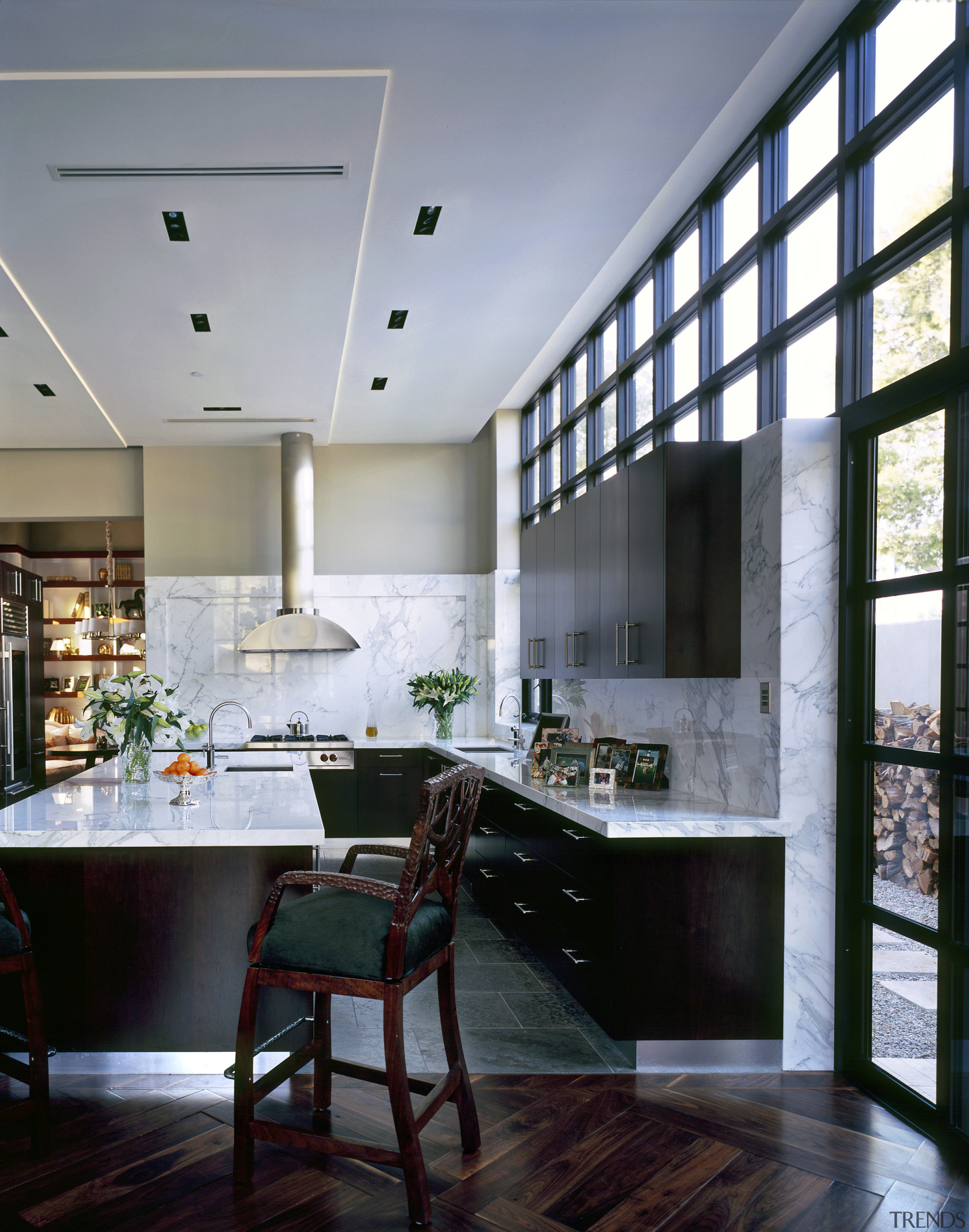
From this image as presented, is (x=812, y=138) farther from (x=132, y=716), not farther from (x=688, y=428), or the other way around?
(x=132, y=716)

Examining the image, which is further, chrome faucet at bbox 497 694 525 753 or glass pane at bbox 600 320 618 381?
chrome faucet at bbox 497 694 525 753

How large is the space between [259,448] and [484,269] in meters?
3.83

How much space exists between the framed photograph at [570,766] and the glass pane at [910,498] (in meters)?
1.73

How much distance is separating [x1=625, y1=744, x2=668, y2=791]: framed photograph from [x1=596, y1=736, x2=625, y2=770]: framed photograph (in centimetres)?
13

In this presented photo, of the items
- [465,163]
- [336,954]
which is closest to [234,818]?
[336,954]

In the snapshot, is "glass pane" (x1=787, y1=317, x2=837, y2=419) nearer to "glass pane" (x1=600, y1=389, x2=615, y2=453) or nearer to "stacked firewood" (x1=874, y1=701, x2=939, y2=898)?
"stacked firewood" (x1=874, y1=701, x2=939, y2=898)

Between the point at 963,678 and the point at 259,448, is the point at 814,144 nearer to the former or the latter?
the point at 963,678

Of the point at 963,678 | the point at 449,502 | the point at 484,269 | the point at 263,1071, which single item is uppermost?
the point at 484,269

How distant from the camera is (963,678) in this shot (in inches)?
92.0

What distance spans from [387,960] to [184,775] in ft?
5.34

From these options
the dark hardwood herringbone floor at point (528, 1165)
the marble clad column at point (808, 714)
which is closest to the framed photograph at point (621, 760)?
the marble clad column at point (808, 714)

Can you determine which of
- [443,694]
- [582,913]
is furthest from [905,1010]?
[443,694]

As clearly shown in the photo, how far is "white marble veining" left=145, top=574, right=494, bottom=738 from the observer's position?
7332 mm

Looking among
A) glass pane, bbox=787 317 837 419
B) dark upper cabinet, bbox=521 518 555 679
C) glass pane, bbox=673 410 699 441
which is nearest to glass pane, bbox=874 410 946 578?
glass pane, bbox=787 317 837 419
